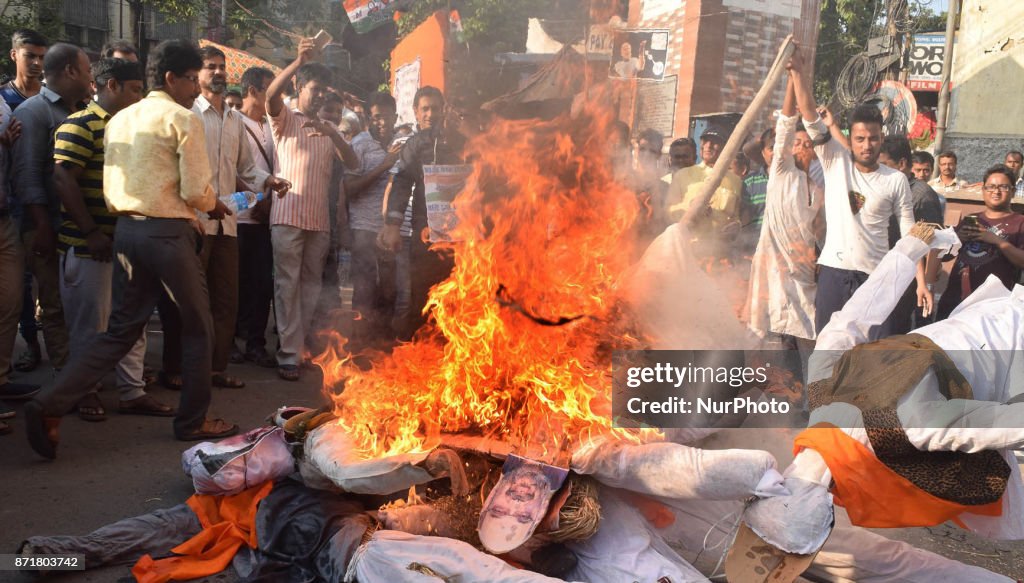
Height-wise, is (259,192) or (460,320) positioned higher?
(259,192)

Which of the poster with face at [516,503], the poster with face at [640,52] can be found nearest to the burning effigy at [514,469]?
the poster with face at [516,503]

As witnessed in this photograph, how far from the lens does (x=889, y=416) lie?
9.82ft

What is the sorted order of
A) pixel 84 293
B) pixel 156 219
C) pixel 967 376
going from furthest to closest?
pixel 84 293 → pixel 156 219 → pixel 967 376

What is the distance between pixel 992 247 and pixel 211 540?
5724mm

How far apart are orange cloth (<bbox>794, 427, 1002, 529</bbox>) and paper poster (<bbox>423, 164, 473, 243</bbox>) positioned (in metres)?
3.70

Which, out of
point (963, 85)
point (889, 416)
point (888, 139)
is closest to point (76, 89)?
point (889, 416)

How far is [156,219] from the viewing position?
4352mm

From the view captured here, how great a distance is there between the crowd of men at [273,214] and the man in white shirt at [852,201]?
0.05 feet

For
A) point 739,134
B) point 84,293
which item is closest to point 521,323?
point 84,293

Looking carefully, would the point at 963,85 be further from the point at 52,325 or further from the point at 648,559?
the point at 52,325

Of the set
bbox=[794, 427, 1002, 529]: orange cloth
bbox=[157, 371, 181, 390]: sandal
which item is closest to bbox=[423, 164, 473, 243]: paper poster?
bbox=[157, 371, 181, 390]: sandal

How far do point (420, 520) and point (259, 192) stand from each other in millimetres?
3484

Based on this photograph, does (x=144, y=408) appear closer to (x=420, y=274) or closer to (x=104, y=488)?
(x=104, y=488)

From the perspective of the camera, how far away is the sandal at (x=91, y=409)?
4844 millimetres
